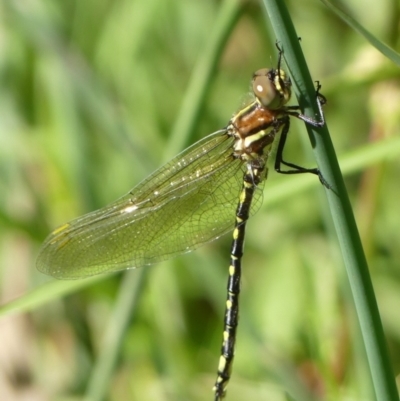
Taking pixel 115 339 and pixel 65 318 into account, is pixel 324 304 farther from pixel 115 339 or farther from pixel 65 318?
pixel 65 318

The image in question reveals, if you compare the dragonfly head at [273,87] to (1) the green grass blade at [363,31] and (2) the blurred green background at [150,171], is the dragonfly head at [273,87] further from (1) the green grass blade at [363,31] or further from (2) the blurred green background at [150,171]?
(1) the green grass blade at [363,31]

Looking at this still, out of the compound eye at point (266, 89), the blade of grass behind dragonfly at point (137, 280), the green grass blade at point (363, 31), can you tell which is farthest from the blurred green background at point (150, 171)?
the green grass blade at point (363, 31)

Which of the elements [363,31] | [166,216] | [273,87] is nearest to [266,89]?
[273,87]

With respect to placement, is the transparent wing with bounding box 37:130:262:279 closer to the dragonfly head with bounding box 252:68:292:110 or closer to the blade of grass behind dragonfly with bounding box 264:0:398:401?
the dragonfly head with bounding box 252:68:292:110

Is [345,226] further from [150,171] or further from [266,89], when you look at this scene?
[150,171]

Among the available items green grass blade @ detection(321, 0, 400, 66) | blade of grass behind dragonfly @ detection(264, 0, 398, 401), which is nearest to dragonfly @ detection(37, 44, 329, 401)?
green grass blade @ detection(321, 0, 400, 66)

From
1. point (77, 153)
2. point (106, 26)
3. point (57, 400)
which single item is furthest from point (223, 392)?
point (106, 26)
